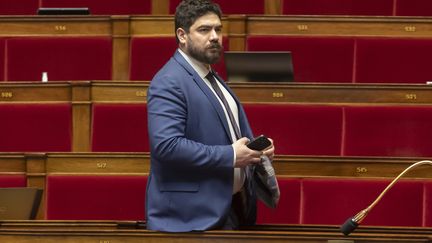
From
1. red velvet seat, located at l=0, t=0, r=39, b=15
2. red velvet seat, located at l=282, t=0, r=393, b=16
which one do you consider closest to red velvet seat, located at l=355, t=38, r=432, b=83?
red velvet seat, located at l=282, t=0, r=393, b=16

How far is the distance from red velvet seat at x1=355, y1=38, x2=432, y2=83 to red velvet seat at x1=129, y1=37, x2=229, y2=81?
23 centimetres

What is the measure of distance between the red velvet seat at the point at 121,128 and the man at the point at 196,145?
13.8 inches

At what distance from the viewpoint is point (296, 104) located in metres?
1.06

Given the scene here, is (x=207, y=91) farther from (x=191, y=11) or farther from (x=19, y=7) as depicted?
(x=19, y=7)

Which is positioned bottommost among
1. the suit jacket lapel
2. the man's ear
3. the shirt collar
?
the suit jacket lapel

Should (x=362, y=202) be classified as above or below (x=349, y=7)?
below

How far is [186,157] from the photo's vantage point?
2.23 feet

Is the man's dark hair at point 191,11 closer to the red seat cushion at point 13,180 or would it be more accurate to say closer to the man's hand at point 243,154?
the man's hand at point 243,154

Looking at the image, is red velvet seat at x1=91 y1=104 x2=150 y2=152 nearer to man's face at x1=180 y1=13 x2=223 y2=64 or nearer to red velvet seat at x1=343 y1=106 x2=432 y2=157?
red velvet seat at x1=343 y1=106 x2=432 y2=157

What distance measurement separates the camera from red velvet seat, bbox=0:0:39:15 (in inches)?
54.2

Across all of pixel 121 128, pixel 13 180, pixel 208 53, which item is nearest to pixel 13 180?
pixel 13 180

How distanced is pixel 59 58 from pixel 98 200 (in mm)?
290

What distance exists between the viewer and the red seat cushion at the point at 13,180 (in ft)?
3.32

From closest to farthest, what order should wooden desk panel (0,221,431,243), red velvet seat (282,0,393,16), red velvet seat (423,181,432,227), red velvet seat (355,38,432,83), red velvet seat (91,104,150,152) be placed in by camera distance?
wooden desk panel (0,221,431,243) → red velvet seat (423,181,432,227) → red velvet seat (91,104,150,152) → red velvet seat (355,38,432,83) → red velvet seat (282,0,393,16)
